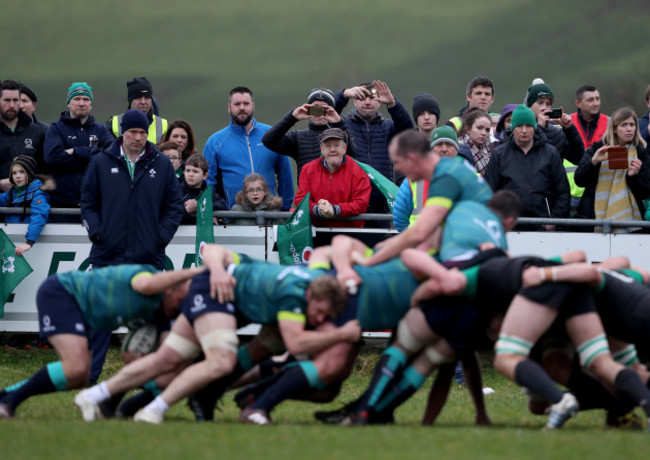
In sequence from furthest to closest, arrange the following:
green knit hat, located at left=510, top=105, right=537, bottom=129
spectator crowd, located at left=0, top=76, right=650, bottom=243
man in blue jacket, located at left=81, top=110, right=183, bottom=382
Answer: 1. green knit hat, located at left=510, top=105, right=537, bottom=129
2. spectator crowd, located at left=0, top=76, right=650, bottom=243
3. man in blue jacket, located at left=81, top=110, right=183, bottom=382

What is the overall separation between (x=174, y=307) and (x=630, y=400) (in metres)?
3.73

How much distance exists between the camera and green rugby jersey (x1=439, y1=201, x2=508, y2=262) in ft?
28.3

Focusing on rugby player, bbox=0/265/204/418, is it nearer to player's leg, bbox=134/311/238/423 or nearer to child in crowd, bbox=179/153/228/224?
player's leg, bbox=134/311/238/423

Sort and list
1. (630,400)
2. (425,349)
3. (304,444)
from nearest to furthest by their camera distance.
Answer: (304,444) < (630,400) < (425,349)

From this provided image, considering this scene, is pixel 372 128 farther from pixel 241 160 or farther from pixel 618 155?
pixel 618 155

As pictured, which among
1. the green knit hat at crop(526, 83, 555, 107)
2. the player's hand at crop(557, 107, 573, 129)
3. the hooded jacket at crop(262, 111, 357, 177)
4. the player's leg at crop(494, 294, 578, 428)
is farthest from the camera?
the green knit hat at crop(526, 83, 555, 107)

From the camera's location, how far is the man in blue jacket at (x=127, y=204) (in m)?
11.8

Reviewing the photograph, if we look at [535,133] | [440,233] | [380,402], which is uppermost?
[535,133]

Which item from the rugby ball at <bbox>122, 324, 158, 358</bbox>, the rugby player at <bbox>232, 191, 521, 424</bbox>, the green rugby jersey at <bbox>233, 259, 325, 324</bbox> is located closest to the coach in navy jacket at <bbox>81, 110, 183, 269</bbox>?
A: the rugby ball at <bbox>122, 324, 158, 358</bbox>

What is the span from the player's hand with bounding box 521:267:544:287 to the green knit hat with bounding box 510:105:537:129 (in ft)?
15.9

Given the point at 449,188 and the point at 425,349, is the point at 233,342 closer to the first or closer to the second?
the point at 425,349

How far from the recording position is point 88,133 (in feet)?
44.9

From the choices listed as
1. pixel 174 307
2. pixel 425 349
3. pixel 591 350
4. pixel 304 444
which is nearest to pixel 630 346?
pixel 591 350

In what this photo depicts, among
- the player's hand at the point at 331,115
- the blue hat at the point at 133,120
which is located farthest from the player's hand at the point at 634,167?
the blue hat at the point at 133,120
